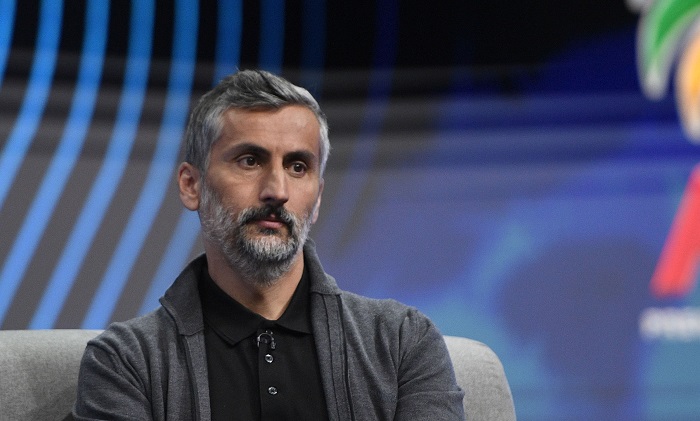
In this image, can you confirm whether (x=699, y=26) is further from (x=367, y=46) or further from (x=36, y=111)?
(x=36, y=111)

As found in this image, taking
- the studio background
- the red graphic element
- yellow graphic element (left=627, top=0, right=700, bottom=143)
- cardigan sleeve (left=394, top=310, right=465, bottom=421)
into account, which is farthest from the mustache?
yellow graphic element (left=627, top=0, right=700, bottom=143)

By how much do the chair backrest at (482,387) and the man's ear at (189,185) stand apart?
1.77ft

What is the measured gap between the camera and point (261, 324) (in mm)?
1600

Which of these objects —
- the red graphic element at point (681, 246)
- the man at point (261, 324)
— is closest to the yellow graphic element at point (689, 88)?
the red graphic element at point (681, 246)

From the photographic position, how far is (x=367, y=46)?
12.7 feet

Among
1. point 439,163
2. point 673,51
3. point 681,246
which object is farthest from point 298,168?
point 673,51

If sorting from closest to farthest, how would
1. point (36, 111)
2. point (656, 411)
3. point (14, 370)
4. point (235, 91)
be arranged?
point (14, 370), point (235, 91), point (36, 111), point (656, 411)

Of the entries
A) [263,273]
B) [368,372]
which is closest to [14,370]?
[263,273]

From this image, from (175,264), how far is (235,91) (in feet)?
6.49

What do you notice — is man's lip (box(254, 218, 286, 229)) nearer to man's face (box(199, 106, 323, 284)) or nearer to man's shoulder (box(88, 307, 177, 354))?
man's face (box(199, 106, 323, 284))

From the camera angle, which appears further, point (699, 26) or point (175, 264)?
Answer: point (699, 26)

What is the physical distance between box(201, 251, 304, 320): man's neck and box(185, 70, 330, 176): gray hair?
0.18m

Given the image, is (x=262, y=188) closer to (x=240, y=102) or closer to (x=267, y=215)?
(x=267, y=215)

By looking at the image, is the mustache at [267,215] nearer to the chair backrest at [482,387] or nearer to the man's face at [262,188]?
the man's face at [262,188]
